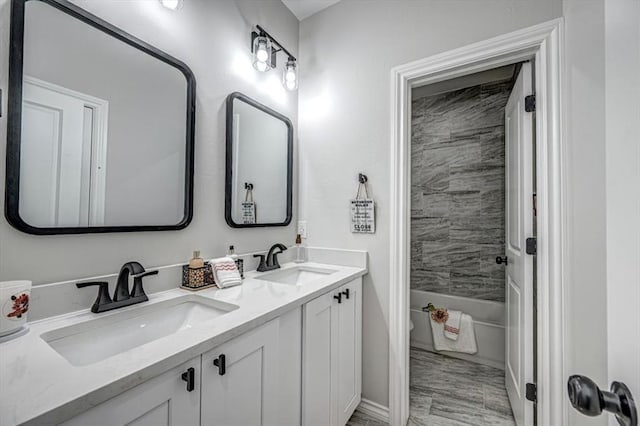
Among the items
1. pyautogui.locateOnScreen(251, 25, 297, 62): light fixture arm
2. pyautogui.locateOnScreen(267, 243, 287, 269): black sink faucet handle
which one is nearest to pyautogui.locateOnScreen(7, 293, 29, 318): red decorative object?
pyautogui.locateOnScreen(267, 243, 287, 269): black sink faucet handle

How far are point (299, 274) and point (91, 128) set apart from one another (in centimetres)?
128

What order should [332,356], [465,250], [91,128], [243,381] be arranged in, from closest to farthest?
[243,381] < [91,128] < [332,356] < [465,250]

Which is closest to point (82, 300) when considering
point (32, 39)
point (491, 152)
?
point (32, 39)

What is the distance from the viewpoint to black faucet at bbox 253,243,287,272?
5.49 ft

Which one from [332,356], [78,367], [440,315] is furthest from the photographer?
[440,315]

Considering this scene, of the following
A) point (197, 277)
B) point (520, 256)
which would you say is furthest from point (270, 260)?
point (520, 256)

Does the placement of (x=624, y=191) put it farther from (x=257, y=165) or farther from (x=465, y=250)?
(x=465, y=250)

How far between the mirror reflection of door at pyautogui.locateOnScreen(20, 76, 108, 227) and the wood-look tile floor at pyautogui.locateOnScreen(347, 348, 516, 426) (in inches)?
70.3

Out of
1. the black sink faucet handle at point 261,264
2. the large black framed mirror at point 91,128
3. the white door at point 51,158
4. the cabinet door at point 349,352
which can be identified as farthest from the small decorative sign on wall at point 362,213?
the white door at point 51,158

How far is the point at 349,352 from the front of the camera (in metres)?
1.59

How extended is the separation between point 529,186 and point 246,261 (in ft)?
5.24

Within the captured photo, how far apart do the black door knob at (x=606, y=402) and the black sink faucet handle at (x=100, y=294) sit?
126cm

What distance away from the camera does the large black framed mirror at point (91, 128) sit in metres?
0.89

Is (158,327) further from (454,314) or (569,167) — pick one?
(454,314)
